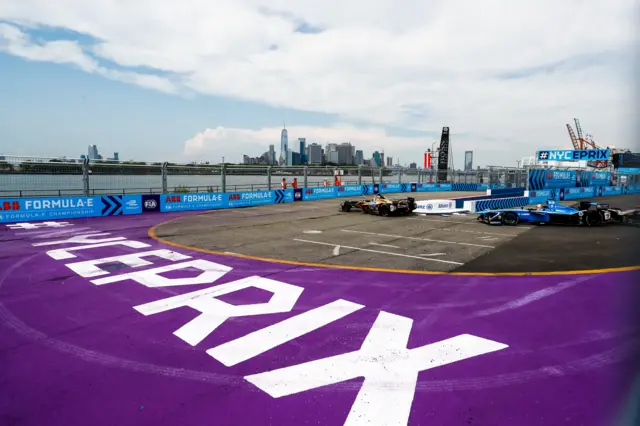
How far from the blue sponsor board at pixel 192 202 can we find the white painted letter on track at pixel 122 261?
12.5 m

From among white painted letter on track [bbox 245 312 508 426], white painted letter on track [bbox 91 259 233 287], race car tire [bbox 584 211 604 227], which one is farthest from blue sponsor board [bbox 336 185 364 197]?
white painted letter on track [bbox 245 312 508 426]

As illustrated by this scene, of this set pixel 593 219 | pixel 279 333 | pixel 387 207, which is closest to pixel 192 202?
pixel 387 207

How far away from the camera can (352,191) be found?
128 feet

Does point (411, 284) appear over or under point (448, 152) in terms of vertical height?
under

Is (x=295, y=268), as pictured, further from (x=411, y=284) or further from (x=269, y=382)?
(x=269, y=382)

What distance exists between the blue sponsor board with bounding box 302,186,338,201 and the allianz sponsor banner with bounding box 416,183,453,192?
17.1 meters

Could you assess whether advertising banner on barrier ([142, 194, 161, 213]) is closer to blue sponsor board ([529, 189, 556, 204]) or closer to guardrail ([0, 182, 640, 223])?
guardrail ([0, 182, 640, 223])

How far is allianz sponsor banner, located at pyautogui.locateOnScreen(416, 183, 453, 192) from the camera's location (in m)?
48.9

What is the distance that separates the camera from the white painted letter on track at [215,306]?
18.3 feet

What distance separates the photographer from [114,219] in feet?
60.9

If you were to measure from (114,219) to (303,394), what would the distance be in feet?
59.3

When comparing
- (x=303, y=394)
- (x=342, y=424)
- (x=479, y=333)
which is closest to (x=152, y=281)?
(x=303, y=394)

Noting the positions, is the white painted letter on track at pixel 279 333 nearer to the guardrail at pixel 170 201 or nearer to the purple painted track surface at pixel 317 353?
the purple painted track surface at pixel 317 353

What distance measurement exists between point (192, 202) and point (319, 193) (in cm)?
1352
